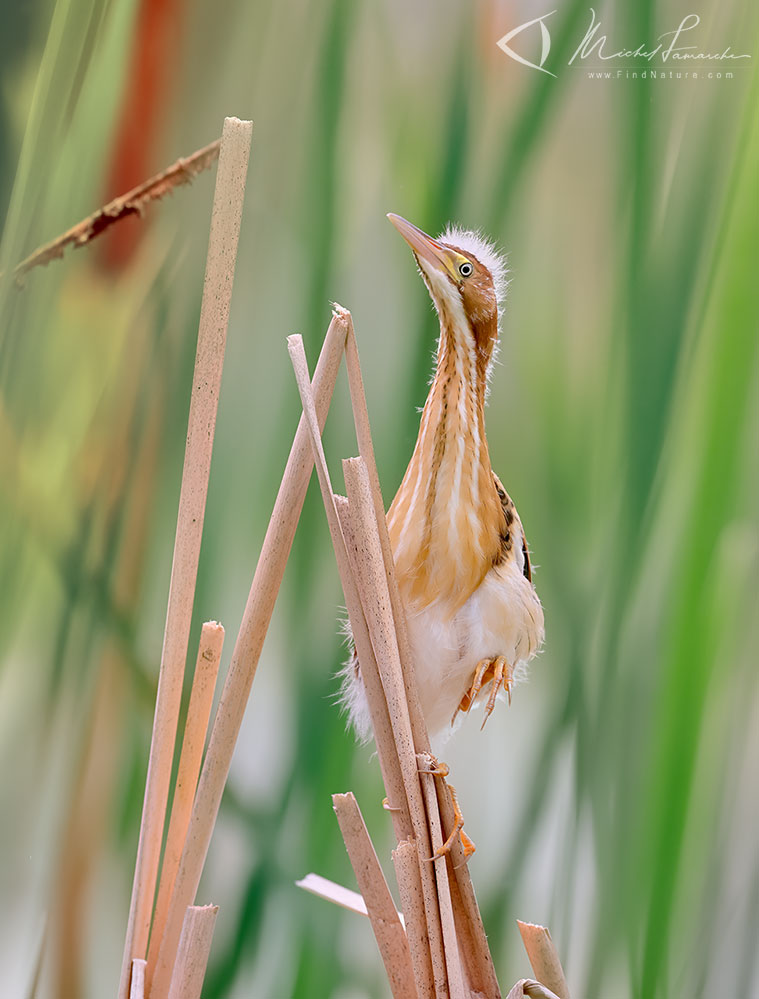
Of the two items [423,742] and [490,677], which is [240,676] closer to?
[423,742]

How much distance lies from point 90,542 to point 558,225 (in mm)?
558

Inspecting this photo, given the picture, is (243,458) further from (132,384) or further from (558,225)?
(558,225)

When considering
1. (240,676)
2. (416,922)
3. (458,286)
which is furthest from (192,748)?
(458,286)

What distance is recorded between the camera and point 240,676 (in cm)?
56

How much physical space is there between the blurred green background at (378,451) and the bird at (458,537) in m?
0.11

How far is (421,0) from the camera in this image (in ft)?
2.85

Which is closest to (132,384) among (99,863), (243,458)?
(243,458)

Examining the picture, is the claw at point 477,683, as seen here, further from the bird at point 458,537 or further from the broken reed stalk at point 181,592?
the broken reed stalk at point 181,592

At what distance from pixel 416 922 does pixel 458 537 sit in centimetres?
29

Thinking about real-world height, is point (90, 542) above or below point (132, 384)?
below

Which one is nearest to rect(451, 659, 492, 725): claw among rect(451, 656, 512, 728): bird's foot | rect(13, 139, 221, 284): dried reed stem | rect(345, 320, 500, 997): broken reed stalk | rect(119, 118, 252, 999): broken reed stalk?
rect(451, 656, 512, 728): bird's foot

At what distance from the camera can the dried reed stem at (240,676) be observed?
0.56m

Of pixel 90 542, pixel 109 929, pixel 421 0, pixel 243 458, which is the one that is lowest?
pixel 109 929

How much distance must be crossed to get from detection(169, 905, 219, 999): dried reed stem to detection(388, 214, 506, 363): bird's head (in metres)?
0.48
